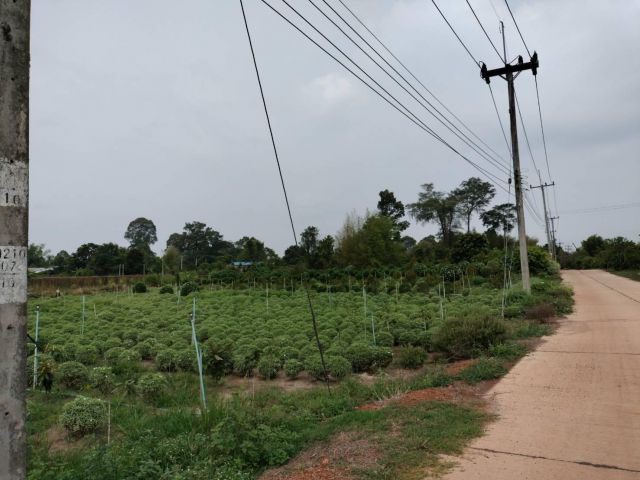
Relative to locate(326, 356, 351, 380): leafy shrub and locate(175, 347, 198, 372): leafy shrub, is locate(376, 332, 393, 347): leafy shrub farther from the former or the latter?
locate(175, 347, 198, 372): leafy shrub

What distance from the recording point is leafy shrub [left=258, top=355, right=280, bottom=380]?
9.61m

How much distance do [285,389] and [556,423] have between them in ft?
15.5

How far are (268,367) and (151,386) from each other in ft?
7.99

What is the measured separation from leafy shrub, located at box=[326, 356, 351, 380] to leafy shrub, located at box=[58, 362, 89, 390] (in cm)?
445

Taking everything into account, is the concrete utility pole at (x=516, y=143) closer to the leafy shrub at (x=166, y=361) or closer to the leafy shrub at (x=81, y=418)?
the leafy shrub at (x=166, y=361)

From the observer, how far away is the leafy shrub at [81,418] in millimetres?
6309

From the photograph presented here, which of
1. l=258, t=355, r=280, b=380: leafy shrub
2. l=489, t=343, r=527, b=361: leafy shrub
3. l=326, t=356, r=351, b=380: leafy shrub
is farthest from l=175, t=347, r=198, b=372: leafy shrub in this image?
l=489, t=343, r=527, b=361: leafy shrub

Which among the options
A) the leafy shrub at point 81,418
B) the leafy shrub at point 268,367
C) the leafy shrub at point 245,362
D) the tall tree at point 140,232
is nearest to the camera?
the leafy shrub at point 81,418

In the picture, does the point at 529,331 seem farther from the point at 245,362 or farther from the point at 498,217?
the point at 498,217

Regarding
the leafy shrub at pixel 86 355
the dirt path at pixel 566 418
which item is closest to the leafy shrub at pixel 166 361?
the leafy shrub at pixel 86 355

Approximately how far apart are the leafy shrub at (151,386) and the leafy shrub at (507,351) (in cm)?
593

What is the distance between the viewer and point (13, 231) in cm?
247

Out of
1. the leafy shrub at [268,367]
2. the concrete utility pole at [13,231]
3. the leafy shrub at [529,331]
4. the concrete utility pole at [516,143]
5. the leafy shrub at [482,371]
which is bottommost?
the leafy shrub at [268,367]

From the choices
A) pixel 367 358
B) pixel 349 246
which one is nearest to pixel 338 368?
pixel 367 358
